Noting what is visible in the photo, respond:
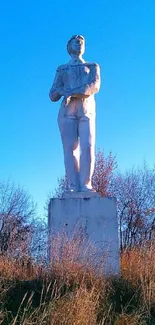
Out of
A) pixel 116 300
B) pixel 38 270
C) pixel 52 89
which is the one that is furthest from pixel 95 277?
pixel 52 89

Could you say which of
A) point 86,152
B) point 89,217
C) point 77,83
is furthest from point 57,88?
point 89,217

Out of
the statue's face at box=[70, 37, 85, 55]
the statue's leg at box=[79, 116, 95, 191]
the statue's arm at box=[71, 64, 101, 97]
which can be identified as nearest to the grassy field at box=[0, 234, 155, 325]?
the statue's leg at box=[79, 116, 95, 191]

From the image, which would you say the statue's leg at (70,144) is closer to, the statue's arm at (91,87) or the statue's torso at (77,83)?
the statue's torso at (77,83)

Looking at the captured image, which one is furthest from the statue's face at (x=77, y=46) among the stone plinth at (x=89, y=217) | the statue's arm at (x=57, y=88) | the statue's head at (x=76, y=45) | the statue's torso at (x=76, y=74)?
the stone plinth at (x=89, y=217)

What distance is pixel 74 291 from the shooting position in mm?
4328

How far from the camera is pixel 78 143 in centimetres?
668

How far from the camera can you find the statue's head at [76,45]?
22.6 ft

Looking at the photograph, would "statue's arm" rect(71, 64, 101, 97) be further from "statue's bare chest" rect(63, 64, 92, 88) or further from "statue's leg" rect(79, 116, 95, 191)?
"statue's leg" rect(79, 116, 95, 191)

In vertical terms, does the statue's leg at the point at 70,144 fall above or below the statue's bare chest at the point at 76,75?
below

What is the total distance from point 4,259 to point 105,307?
1.56 m

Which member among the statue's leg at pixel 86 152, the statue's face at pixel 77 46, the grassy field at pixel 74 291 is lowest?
the grassy field at pixel 74 291

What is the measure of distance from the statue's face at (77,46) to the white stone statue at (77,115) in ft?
0.13

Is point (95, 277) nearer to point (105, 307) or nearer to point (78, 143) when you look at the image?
point (105, 307)

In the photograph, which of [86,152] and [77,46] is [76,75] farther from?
[86,152]
